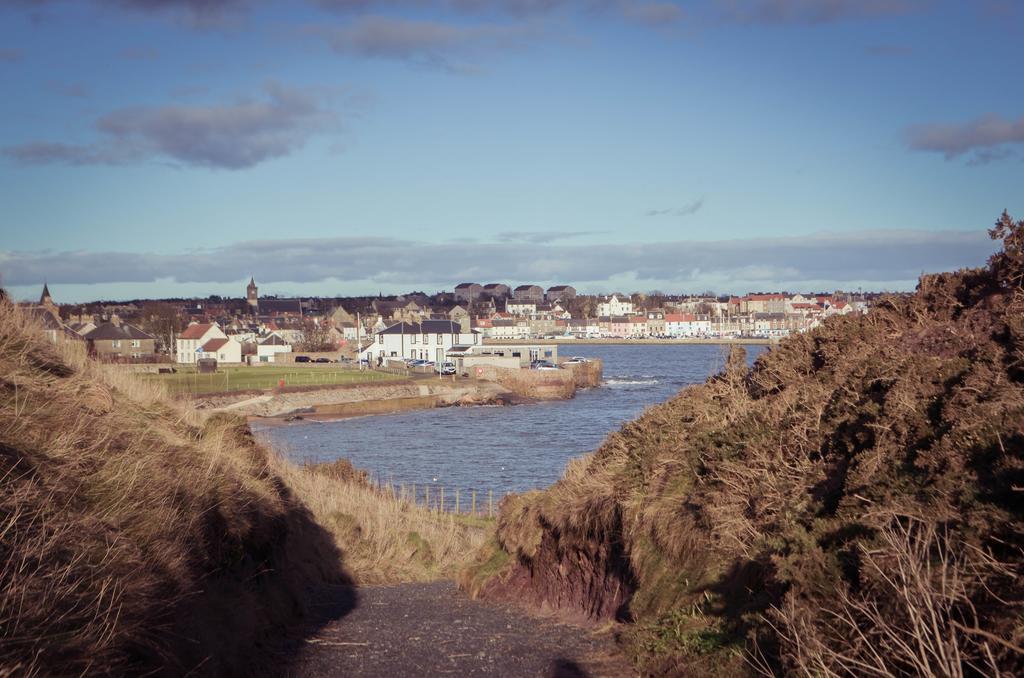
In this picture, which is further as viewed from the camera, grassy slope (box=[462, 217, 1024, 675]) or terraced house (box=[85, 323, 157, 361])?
terraced house (box=[85, 323, 157, 361])

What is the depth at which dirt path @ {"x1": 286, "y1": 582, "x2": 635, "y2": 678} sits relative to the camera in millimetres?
12023

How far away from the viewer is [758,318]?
179 metres

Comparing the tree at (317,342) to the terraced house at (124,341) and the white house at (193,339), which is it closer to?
the white house at (193,339)

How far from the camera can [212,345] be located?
11388cm

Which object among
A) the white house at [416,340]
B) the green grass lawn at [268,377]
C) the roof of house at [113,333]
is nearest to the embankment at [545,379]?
the green grass lawn at [268,377]

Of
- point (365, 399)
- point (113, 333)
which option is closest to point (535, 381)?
point (365, 399)

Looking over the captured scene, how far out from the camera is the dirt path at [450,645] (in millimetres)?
12023

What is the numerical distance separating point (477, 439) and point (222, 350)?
64750 mm

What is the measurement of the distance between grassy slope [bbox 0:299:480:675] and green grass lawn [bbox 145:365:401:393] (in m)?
Result: 51.4

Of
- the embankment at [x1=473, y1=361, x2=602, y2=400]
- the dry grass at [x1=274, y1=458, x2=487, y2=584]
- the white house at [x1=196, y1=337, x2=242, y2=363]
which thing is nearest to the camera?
the dry grass at [x1=274, y1=458, x2=487, y2=584]

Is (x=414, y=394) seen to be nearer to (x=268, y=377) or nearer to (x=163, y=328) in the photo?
(x=268, y=377)

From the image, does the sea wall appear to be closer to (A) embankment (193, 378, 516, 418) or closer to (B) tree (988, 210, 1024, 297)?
(A) embankment (193, 378, 516, 418)

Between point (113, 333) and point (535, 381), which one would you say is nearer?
point (113, 333)

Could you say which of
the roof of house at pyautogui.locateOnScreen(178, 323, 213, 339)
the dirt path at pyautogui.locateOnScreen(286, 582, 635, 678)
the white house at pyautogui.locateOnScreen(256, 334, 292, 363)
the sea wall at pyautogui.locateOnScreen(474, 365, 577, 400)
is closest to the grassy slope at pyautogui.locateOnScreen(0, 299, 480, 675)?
the dirt path at pyautogui.locateOnScreen(286, 582, 635, 678)
